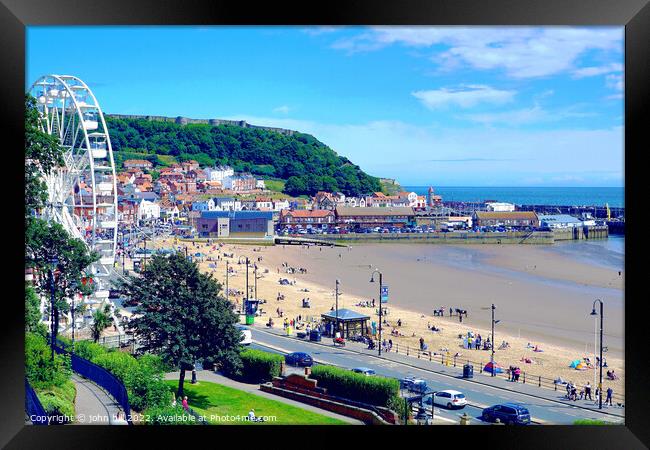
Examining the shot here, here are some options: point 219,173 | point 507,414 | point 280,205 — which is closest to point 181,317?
point 507,414

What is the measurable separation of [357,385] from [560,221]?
21.7 m

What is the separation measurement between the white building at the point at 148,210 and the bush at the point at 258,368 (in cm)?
1427

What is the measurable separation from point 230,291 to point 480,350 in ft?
21.1

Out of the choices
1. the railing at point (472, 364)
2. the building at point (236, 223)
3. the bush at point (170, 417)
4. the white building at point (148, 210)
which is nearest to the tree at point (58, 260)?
the bush at point (170, 417)

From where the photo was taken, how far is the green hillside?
64.4ft

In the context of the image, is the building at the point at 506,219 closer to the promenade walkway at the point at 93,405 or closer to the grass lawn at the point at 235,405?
the grass lawn at the point at 235,405

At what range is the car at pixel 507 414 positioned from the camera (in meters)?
7.55

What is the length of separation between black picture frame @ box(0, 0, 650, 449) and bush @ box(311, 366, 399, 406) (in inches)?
67.7

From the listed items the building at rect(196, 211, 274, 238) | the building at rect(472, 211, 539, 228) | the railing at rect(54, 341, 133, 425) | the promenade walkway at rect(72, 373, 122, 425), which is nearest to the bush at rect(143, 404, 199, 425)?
the railing at rect(54, 341, 133, 425)

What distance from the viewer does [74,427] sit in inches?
247

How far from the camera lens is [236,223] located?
23.8 meters

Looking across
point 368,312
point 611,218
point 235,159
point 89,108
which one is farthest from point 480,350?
point 611,218
